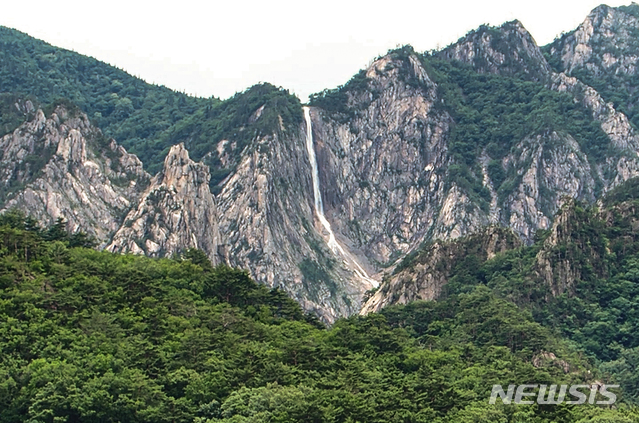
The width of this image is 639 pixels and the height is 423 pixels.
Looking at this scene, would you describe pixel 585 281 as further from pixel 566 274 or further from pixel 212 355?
pixel 212 355

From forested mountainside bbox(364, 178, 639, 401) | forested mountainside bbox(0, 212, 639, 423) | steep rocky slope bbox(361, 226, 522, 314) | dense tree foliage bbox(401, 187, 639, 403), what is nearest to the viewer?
forested mountainside bbox(0, 212, 639, 423)

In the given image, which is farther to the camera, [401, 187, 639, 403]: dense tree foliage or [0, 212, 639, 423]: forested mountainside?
[401, 187, 639, 403]: dense tree foliage

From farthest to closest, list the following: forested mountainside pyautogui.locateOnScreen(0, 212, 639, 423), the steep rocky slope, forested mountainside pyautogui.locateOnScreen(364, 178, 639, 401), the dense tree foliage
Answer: the steep rocky slope, forested mountainside pyautogui.locateOnScreen(364, 178, 639, 401), the dense tree foliage, forested mountainside pyautogui.locateOnScreen(0, 212, 639, 423)

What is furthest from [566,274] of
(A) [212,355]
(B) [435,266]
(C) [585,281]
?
(A) [212,355]

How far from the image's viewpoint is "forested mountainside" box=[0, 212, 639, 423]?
9650 cm

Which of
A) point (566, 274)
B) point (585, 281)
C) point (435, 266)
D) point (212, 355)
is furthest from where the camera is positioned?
point (435, 266)

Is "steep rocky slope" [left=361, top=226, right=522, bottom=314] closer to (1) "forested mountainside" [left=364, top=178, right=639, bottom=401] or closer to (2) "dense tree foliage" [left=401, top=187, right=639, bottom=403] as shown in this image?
(1) "forested mountainside" [left=364, top=178, right=639, bottom=401]

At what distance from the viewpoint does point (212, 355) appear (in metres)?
109

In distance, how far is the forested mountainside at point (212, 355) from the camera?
96500mm

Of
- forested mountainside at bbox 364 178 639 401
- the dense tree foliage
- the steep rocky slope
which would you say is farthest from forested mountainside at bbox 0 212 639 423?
the steep rocky slope

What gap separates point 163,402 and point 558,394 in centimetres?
2719

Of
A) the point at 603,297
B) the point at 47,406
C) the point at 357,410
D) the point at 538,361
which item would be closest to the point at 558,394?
the point at 357,410

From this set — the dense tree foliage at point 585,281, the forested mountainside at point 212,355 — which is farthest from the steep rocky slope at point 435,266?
the forested mountainside at point 212,355

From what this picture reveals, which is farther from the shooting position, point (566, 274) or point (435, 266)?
point (435, 266)
